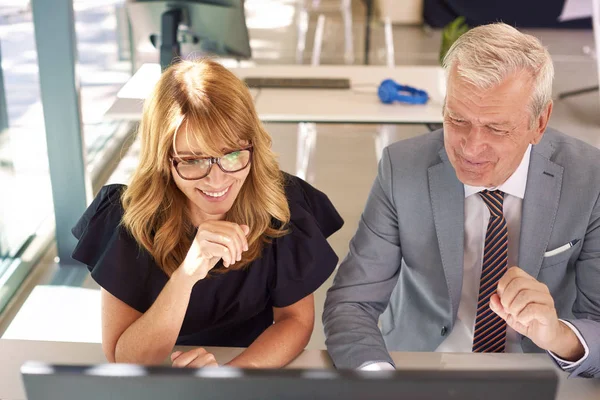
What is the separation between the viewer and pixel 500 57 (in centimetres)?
163

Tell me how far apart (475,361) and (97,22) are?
178 inches

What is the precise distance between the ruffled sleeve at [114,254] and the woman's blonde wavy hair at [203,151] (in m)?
0.03

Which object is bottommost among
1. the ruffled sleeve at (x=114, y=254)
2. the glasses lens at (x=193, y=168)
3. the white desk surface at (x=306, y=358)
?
the white desk surface at (x=306, y=358)

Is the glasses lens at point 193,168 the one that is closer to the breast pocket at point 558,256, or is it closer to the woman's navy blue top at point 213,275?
the woman's navy blue top at point 213,275

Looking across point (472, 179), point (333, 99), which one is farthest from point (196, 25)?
point (472, 179)

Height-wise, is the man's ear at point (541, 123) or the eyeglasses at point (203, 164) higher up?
the man's ear at point (541, 123)

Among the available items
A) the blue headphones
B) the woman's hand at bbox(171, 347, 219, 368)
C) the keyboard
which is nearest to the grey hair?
the woman's hand at bbox(171, 347, 219, 368)

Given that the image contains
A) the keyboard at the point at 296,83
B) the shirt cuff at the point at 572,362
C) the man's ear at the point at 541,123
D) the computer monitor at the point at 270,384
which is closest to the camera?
the computer monitor at the point at 270,384

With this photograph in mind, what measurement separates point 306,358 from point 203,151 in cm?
52

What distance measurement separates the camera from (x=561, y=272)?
73.2 inches

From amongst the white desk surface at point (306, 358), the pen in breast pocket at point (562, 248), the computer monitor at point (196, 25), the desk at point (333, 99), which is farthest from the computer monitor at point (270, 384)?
the computer monitor at point (196, 25)

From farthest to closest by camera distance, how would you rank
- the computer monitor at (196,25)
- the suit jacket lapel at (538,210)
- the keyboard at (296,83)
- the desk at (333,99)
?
the keyboard at (296,83)
the computer monitor at (196,25)
the desk at (333,99)
the suit jacket lapel at (538,210)

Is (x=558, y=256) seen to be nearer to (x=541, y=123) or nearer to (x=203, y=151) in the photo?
(x=541, y=123)

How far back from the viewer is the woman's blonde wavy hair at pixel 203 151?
5.32 ft
